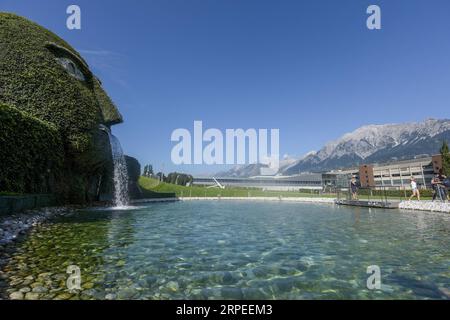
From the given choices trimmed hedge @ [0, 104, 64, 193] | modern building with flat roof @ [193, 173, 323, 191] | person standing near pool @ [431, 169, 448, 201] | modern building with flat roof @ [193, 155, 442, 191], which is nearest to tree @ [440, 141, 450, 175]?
modern building with flat roof @ [193, 155, 442, 191]

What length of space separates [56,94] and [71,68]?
536 cm

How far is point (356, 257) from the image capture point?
292 inches

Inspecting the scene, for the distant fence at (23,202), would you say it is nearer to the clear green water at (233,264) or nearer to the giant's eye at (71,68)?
the clear green water at (233,264)

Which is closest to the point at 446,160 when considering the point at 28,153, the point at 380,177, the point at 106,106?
the point at 106,106

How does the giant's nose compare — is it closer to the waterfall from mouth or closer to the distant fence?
the waterfall from mouth

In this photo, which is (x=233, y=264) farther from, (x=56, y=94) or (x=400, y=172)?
(x=400, y=172)

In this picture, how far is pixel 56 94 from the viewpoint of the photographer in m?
22.6

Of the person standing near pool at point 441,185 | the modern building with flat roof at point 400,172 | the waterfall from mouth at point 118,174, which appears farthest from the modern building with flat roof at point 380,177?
the waterfall from mouth at point 118,174

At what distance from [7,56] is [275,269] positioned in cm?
2612

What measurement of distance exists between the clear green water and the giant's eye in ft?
65.9

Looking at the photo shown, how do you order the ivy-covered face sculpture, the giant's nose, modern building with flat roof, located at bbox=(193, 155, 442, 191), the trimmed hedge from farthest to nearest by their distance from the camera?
modern building with flat roof, located at bbox=(193, 155, 442, 191)
the giant's nose
the ivy-covered face sculpture
the trimmed hedge

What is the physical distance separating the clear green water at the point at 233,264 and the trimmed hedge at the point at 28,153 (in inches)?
270

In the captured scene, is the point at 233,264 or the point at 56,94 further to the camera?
the point at 56,94

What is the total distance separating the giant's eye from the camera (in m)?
25.5
